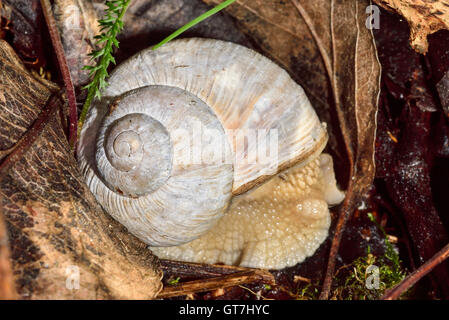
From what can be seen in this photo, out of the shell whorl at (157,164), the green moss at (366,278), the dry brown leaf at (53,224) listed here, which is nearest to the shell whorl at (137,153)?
the shell whorl at (157,164)

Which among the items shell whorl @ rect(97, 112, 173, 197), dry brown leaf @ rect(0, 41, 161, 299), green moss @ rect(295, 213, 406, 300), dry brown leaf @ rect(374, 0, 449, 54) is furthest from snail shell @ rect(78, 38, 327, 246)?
green moss @ rect(295, 213, 406, 300)

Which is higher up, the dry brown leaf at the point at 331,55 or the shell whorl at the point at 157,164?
the dry brown leaf at the point at 331,55

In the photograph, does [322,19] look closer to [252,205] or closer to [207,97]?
[207,97]

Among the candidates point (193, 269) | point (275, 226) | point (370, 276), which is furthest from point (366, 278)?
point (193, 269)

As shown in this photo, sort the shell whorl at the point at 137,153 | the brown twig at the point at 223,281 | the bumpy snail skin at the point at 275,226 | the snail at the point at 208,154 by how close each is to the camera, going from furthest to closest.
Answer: the bumpy snail skin at the point at 275,226 < the brown twig at the point at 223,281 < the snail at the point at 208,154 < the shell whorl at the point at 137,153

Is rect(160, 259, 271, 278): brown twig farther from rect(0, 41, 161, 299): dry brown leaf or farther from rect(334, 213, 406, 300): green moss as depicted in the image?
rect(334, 213, 406, 300): green moss

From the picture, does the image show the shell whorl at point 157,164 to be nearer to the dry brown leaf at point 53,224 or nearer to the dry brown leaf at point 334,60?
the dry brown leaf at point 53,224

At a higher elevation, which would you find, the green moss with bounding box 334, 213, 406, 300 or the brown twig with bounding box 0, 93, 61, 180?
the brown twig with bounding box 0, 93, 61, 180
